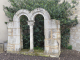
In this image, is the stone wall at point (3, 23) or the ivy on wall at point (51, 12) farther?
the stone wall at point (3, 23)

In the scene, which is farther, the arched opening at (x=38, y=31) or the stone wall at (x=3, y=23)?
the stone wall at (x=3, y=23)

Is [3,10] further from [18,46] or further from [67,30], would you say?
[67,30]

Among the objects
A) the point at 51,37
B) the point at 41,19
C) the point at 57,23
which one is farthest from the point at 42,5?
the point at 51,37

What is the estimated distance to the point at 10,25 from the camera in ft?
15.9

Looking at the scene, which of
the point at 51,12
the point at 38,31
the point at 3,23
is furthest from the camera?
the point at 3,23

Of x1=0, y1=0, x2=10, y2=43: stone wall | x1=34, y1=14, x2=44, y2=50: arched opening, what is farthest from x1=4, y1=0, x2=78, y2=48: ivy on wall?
x1=0, y1=0, x2=10, y2=43: stone wall

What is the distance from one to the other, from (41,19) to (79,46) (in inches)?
134

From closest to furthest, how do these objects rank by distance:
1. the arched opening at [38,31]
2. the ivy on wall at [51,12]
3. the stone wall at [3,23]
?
1. the ivy on wall at [51,12]
2. the arched opening at [38,31]
3. the stone wall at [3,23]

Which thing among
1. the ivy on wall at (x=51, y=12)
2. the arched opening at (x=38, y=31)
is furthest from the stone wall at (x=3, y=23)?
the arched opening at (x=38, y=31)

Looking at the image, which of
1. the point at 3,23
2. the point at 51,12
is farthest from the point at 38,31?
the point at 3,23

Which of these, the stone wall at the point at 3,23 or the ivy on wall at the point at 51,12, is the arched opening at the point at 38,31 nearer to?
the ivy on wall at the point at 51,12

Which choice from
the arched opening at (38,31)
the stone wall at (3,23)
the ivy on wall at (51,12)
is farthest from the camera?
the stone wall at (3,23)

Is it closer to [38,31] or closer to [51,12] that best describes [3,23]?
[38,31]

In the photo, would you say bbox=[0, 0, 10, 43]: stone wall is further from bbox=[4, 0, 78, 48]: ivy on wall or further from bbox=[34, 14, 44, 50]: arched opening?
bbox=[34, 14, 44, 50]: arched opening
